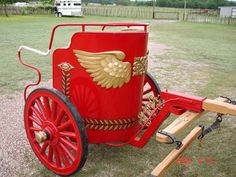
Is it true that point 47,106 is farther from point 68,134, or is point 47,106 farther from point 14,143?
point 14,143

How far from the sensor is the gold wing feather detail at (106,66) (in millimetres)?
2650

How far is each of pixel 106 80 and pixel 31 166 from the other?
49.8 inches

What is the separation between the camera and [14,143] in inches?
143

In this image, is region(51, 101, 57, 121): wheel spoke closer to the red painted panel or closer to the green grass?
the red painted panel

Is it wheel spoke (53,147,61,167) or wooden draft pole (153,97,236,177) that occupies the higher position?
wooden draft pole (153,97,236,177)

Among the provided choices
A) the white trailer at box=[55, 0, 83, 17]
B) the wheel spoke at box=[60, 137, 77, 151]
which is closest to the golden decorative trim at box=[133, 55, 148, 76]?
the wheel spoke at box=[60, 137, 77, 151]

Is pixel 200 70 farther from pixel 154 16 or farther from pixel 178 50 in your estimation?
pixel 154 16

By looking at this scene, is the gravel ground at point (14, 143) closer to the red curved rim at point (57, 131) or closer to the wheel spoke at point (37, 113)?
the red curved rim at point (57, 131)

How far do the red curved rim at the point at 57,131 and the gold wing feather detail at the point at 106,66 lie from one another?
0.40 meters

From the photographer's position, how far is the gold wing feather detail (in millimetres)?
2650

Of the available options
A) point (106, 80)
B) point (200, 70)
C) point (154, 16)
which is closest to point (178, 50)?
point (200, 70)

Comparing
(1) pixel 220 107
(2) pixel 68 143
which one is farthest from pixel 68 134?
(1) pixel 220 107

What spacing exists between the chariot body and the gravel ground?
8.9 inches

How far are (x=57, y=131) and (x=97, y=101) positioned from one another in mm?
474
